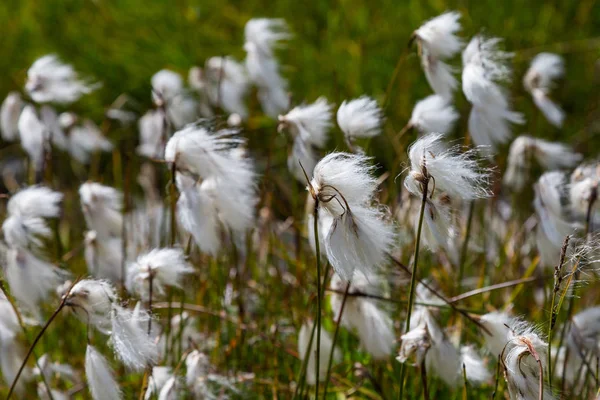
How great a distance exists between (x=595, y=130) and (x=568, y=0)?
0.88 m

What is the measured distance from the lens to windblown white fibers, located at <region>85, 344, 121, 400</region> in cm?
128

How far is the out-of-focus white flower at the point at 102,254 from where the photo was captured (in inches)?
79.8

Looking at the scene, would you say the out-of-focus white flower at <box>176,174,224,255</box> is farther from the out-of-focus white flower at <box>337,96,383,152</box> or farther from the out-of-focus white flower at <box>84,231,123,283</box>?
the out-of-focus white flower at <box>84,231,123,283</box>

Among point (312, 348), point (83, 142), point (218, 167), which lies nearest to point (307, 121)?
point (218, 167)

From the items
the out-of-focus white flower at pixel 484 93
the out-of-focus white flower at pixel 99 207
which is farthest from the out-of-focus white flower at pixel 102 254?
the out-of-focus white flower at pixel 484 93

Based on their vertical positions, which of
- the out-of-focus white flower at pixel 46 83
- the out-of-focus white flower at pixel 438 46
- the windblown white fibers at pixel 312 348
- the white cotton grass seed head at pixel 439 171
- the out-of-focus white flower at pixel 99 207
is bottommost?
the windblown white fibers at pixel 312 348

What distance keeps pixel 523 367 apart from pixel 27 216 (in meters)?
1.00

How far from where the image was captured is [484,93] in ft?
4.83

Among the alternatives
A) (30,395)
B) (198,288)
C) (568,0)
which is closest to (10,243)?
(30,395)

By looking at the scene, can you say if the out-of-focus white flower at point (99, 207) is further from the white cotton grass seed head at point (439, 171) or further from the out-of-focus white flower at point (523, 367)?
the out-of-focus white flower at point (523, 367)

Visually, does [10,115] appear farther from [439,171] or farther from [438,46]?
[439,171]

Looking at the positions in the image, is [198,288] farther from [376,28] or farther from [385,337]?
[376,28]

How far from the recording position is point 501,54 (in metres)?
1.68

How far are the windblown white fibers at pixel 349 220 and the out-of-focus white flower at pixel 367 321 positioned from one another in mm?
332
